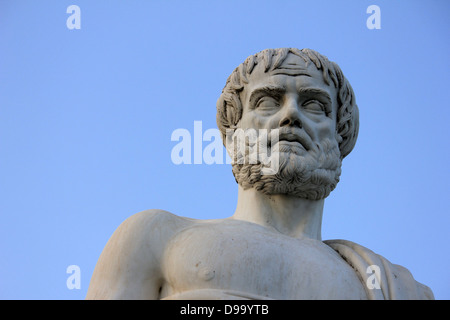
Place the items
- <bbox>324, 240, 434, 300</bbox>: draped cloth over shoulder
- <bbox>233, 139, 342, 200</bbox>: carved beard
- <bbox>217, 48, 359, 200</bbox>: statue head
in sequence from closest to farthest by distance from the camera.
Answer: <bbox>324, 240, 434, 300</bbox>: draped cloth over shoulder < <bbox>233, 139, 342, 200</bbox>: carved beard < <bbox>217, 48, 359, 200</bbox>: statue head

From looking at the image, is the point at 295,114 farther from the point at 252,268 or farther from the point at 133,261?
the point at 133,261

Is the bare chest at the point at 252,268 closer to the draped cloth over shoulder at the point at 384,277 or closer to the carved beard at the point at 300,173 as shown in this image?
the draped cloth over shoulder at the point at 384,277

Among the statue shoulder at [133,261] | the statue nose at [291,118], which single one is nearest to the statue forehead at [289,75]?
the statue nose at [291,118]

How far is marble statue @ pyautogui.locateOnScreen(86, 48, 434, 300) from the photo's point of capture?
8406mm

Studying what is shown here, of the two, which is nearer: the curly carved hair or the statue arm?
the statue arm

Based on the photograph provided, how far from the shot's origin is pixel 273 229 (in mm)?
9320

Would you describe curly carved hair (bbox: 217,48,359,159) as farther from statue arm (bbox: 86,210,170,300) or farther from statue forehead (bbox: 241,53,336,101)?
statue arm (bbox: 86,210,170,300)

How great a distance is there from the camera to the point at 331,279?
852cm

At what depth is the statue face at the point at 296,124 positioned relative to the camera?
9344mm

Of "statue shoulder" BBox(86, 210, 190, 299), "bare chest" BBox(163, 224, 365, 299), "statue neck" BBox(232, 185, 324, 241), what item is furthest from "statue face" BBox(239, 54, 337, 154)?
"statue shoulder" BBox(86, 210, 190, 299)

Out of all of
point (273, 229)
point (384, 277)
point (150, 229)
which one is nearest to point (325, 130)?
point (273, 229)

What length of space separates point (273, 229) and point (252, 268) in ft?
3.31
